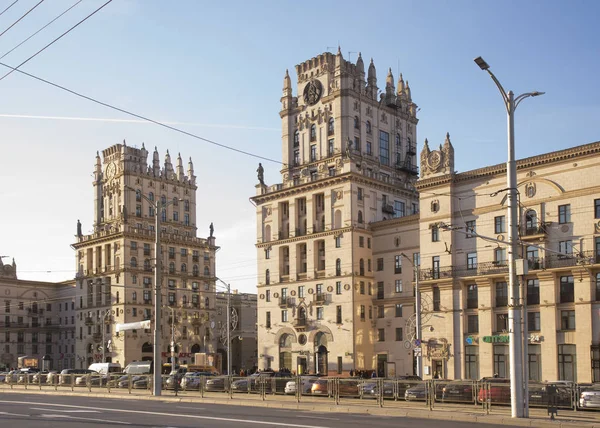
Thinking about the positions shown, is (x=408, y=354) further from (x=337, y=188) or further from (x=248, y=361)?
(x=248, y=361)

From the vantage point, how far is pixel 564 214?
63.1m

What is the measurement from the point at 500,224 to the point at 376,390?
31.7 meters

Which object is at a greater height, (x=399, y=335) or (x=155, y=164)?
(x=155, y=164)

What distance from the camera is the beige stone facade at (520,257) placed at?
61219 mm

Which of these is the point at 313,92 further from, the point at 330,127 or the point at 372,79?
→ the point at 372,79

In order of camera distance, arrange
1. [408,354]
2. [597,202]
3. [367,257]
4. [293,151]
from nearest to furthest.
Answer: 1. [597,202]
2. [408,354]
3. [367,257]
4. [293,151]

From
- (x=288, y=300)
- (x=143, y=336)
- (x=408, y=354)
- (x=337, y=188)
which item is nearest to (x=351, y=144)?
(x=337, y=188)

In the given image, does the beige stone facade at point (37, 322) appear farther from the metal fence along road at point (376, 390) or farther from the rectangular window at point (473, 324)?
the rectangular window at point (473, 324)

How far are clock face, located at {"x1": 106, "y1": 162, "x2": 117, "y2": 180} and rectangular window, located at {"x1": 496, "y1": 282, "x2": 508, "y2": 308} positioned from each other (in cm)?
7125

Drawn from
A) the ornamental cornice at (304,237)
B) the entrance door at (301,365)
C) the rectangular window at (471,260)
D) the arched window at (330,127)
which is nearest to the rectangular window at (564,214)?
the rectangular window at (471,260)

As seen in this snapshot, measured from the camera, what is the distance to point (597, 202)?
201 ft

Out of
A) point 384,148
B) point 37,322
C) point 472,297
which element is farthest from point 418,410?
point 37,322

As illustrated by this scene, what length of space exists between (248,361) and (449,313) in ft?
208

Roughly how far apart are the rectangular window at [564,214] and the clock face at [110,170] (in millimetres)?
75682
